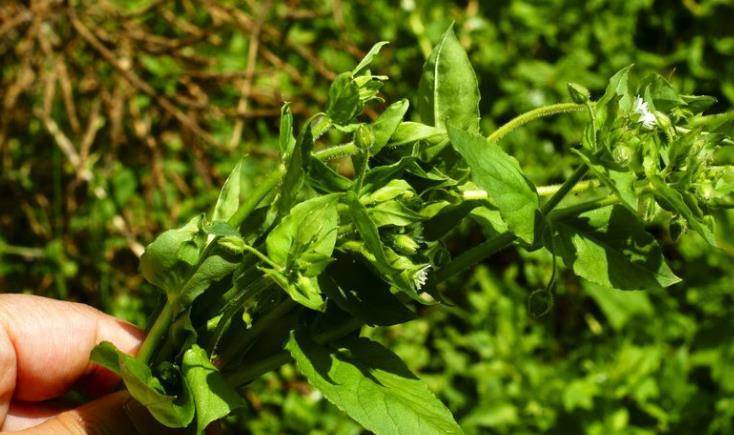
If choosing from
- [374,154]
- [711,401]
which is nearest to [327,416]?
[711,401]

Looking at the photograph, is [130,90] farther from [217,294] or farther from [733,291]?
[733,291]

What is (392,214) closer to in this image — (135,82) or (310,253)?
(310,253)

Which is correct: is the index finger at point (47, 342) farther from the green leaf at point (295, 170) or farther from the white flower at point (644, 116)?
the white flower at point (644, 116)

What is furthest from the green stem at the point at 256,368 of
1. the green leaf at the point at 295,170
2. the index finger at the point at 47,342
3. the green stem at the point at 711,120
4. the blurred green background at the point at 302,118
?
the blurred green background at the point at 302,118

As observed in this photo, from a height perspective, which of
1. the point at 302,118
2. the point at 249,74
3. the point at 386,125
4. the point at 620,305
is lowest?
the point at 620,305

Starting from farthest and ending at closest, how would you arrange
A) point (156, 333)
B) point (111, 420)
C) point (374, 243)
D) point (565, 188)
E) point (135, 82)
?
point (135, 82) < point (111, 420) < point (156, 333) < point (565, 188) < point (374, 243)

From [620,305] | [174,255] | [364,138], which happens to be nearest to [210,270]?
[174,255]

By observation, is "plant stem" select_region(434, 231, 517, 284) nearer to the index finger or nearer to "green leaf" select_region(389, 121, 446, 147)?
"green leaf" select_region(389, 121, 446, 147)
